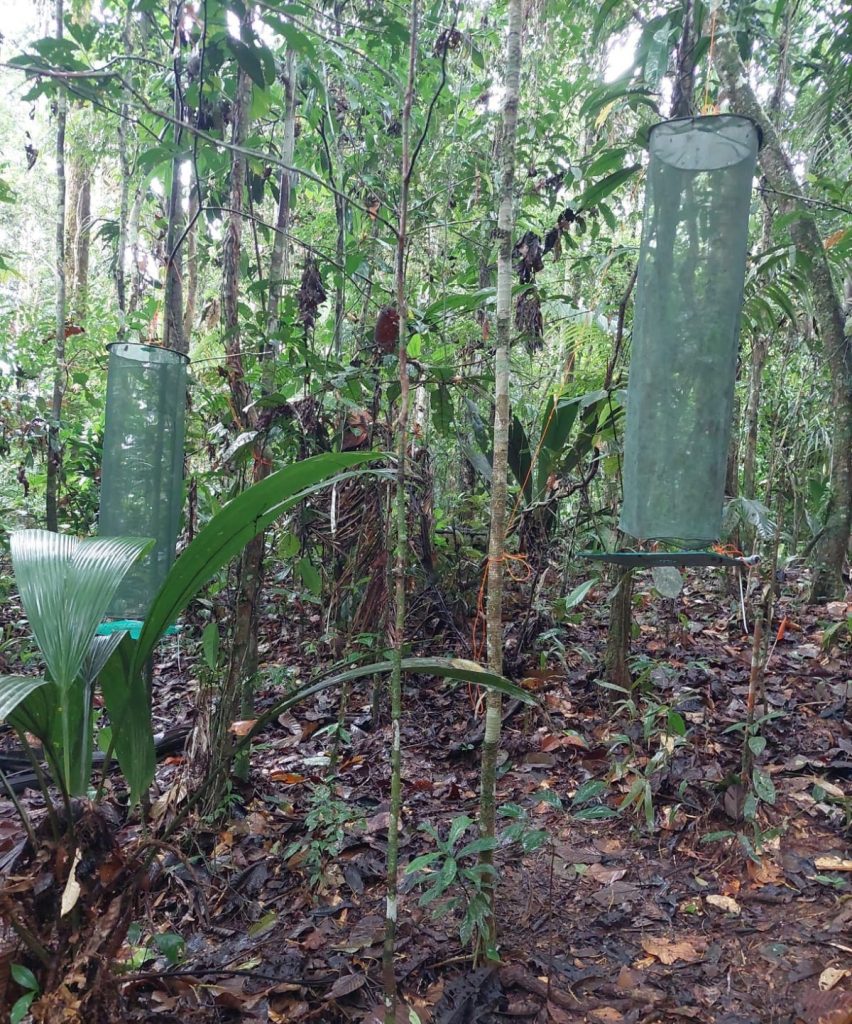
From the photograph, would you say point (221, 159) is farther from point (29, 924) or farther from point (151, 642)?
point (29, 924)

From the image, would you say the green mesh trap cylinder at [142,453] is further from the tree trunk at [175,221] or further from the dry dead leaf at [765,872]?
the dry dead leaf at [765,872]

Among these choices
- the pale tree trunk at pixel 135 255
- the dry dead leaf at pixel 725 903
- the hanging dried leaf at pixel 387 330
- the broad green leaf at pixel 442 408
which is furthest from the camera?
the pale tree trunk at pixel 135 255

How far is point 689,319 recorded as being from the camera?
5.02 feet

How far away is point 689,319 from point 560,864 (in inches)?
65.1

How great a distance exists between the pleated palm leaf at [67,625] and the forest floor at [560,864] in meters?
0.37

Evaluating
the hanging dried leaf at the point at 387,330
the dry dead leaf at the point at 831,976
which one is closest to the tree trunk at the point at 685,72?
the hanging dried leaf at the point at 387,330

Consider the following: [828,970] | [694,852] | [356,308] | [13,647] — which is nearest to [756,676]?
[694,852]

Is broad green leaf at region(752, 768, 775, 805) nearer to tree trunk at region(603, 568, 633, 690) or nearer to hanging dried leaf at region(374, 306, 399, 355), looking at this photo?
tree trunk at region(603, 568, 633, 690)

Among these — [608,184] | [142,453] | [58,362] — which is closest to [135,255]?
[58,362]

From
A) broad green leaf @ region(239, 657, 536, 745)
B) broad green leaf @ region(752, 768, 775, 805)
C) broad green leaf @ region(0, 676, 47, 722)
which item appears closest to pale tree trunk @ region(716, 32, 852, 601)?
broad green leaf @ region(752, 768, 775, 805)

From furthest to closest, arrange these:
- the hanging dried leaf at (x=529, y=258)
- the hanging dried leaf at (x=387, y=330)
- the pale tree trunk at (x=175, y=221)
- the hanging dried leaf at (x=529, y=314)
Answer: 1. the hanging dried leaf at (x=529, y=314)
2. the hanging dried leaf at (x=529, y=258)
3. the hanging dried leaf at (x=387, y=330)
4. the pale tree trunk at (x=175, y=221)

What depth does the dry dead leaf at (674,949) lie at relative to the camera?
5.99ft

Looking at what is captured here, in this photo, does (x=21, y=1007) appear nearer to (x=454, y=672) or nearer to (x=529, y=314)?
(x=454, y=672)

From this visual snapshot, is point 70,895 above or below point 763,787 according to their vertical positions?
above
